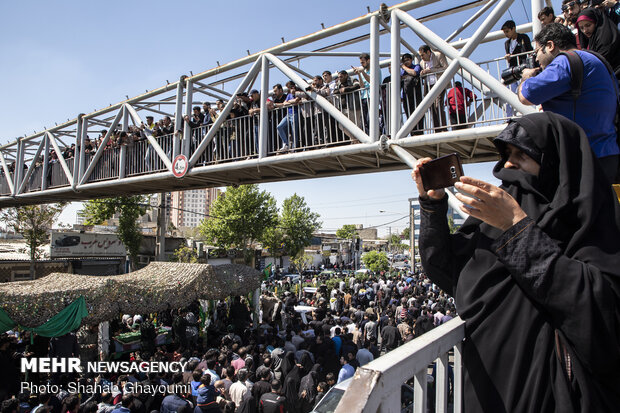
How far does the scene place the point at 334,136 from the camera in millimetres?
6871

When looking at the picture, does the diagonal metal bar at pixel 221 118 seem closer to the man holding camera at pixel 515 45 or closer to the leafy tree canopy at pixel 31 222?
the man holding camera at pixel 515 45

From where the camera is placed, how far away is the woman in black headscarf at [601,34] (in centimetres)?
316

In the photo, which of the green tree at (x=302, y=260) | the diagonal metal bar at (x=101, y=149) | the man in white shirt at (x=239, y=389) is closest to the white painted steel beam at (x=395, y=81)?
the man in white shirt at (x=239, y=389)

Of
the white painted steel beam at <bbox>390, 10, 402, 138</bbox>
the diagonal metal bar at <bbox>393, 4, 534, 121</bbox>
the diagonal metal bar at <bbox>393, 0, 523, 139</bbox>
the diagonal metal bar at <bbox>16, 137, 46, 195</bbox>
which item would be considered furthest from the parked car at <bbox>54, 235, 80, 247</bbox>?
the diagonal metal bar at <bbox>393, 4, 534, 121</bbox>

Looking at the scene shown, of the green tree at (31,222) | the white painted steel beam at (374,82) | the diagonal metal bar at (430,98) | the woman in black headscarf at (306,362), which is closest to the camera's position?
the diagonal metal bar at (430,98)

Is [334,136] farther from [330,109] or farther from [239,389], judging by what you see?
[239,389]

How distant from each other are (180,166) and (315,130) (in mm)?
3557

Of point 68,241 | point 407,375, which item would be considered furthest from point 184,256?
point 407,375

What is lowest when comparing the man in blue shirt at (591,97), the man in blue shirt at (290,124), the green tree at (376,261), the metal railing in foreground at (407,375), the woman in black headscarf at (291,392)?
the woman in black headscarf at (291,392)

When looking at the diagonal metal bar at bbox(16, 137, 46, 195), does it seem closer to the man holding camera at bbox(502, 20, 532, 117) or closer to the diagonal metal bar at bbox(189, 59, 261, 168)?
the diagonal metal bar at bbox(189, 59, 261, 168)

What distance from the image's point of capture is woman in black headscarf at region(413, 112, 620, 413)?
41.3 inches

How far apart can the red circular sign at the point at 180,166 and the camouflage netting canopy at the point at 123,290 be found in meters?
3.97

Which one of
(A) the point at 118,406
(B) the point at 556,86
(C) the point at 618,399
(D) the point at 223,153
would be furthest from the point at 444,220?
(D) the point at 223,153

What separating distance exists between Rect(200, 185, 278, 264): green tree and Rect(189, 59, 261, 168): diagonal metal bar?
25351mm
